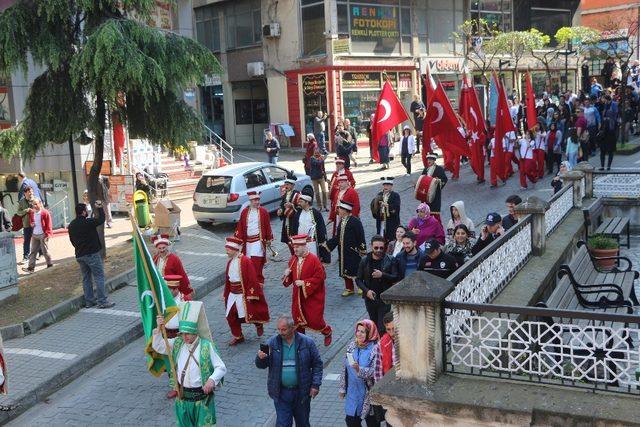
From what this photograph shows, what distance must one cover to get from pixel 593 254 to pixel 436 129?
765cm

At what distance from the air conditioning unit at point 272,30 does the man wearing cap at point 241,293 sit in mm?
24456

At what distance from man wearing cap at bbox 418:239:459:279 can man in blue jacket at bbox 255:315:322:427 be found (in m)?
2.58

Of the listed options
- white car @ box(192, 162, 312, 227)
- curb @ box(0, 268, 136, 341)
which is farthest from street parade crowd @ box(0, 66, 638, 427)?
white car @ box(192, 162, 312, 227)

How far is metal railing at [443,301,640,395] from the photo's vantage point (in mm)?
5559

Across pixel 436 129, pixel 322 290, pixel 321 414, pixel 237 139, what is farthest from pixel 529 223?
pixel 237 139

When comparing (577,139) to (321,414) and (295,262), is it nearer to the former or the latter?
(295,262)

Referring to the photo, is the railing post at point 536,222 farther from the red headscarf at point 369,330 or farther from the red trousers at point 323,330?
the red headscarf at point 369,330

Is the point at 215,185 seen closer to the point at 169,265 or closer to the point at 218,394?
the point at 169,265

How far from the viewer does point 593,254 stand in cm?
1161

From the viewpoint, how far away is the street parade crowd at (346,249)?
7.04 m

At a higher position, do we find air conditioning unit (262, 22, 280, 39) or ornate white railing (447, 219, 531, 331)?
air conditioning unit (262, 22, 280, 39)

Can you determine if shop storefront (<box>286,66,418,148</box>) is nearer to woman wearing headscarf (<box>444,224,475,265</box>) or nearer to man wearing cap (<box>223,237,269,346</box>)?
man wearing cap (<box>223,237,269,346</box>)

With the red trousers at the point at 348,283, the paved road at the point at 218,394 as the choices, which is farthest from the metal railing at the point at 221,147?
the paved road at the point at 218,394

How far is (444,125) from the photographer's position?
60.9 ft
